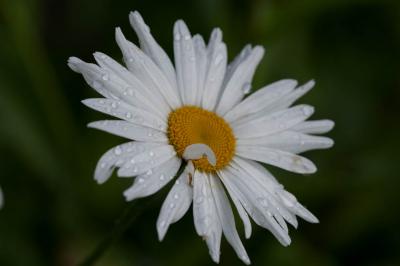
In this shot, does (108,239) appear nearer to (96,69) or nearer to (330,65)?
(96,69)

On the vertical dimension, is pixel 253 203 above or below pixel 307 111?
below

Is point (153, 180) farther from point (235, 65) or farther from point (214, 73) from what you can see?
point (235, 65)

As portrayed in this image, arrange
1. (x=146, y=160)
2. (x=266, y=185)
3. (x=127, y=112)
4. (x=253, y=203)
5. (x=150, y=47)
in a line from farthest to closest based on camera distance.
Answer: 1. (x=150, y=47)
2. (x=266, y=185)
3. (x=253, y=203)
4. (x=127, y=112)
5. (x=146, y=160)

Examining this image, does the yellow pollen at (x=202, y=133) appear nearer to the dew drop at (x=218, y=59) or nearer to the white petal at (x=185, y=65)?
the white petal at (x=185, y=65)

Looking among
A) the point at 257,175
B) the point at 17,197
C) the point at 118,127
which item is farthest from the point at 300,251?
the point at 118,127

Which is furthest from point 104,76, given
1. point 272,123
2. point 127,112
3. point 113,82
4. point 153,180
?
point 272,123

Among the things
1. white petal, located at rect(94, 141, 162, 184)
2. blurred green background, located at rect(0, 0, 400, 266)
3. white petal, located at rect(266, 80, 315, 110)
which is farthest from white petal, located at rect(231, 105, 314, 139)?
blurred green background, located at rect(0, 0, 400, 266)
